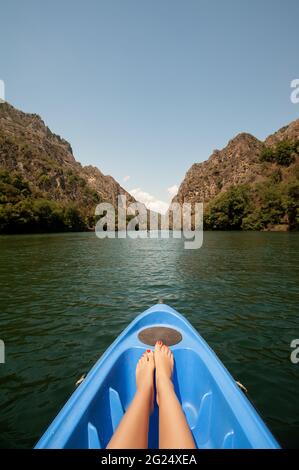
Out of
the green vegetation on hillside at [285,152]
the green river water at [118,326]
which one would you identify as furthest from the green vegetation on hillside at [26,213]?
the green vegetation on hillside at [285,152]

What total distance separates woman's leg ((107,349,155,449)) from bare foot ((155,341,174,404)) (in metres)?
0.12

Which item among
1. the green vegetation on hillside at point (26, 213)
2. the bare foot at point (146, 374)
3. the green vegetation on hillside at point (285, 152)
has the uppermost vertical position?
the green vegetation on hillside at point (285, 152)

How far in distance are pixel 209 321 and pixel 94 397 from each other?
567cm

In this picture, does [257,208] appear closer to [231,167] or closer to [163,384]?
[163,384]

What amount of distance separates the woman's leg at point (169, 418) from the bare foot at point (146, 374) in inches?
4.5

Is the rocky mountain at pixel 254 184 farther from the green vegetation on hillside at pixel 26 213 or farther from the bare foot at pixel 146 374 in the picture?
the bare foot at pixel 146 374

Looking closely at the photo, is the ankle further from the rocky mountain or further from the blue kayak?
the rocky mountain

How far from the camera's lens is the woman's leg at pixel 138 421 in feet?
8.17

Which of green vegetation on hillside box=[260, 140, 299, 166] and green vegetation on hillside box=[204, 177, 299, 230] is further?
green vegetation on hillside box=[260, 140, 299, 166]

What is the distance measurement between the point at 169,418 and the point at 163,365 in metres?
1.26

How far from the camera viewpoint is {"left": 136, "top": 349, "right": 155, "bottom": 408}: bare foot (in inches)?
139

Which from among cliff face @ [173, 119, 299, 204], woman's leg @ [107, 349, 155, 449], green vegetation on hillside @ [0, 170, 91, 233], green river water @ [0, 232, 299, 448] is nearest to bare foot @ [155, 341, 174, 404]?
woman's leg @ [107, 349, 155, 449]

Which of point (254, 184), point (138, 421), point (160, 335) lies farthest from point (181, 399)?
point (254, 184)

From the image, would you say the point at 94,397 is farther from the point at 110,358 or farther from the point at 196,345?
the point at 196,345
